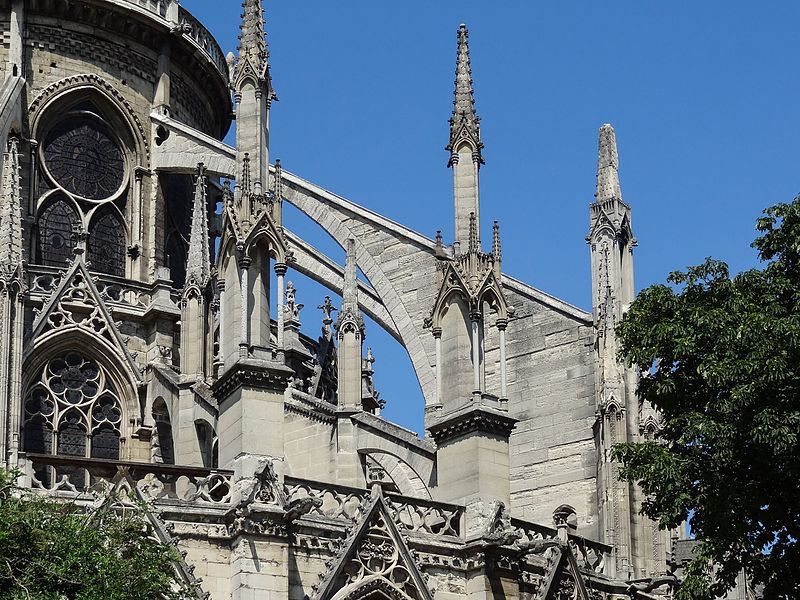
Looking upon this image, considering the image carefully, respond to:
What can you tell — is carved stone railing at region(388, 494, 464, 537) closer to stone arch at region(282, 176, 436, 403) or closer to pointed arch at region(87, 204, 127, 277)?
stone arch at region(282, 176, 436, 403)

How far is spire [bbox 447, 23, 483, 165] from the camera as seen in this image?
2692 centimetres

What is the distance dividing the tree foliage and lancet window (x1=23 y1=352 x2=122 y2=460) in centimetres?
1281

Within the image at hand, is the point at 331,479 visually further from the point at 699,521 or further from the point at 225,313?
the point at 699,521

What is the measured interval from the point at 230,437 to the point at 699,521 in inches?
256

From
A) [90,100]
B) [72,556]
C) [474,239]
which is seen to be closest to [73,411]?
[90,100]

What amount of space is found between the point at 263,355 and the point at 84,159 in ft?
52.7

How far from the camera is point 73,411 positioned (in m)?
33.1

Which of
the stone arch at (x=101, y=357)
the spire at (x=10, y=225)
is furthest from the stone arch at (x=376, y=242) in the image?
the spire at (x=10, y=225)

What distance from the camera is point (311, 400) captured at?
29125 millimetres

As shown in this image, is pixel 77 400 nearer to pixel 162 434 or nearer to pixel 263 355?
pixel 162 434

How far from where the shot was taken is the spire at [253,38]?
82.9 ft

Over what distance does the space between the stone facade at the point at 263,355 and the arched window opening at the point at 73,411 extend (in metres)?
0.05

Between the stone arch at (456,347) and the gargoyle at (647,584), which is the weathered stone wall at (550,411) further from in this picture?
the stone arch at (456,347)

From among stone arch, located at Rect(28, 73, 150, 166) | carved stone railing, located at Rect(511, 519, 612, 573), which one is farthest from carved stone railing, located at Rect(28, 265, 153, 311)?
carved stone railing, located at Rect(511, 519, 612, 573)
